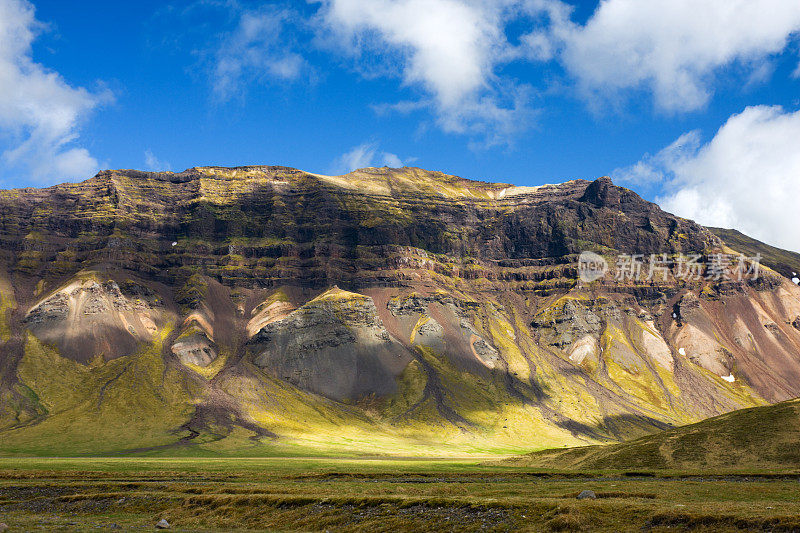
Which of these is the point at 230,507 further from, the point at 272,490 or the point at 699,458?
the point at 699,458

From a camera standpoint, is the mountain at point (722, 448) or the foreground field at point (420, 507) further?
the mountain at point (722, 448)

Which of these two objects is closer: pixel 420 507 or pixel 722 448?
pixel 420 507

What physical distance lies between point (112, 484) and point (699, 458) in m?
94.4

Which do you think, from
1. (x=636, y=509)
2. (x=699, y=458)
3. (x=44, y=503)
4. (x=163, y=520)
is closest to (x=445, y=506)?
(x=636, y=509)

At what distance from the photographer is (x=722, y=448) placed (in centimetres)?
9525

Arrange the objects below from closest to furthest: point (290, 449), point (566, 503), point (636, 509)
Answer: point (636, 509) → point (566, 503) → point (290, 449)

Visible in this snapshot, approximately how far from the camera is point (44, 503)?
Answer: 2559 inches

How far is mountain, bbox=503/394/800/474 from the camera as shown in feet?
292

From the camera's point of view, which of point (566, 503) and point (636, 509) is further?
point (566, 503)

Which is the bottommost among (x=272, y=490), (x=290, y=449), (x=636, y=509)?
(x=290, y=449)

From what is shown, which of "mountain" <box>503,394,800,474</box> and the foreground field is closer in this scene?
the foreground field

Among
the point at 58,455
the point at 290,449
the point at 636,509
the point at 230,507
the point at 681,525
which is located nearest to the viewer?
the point at 681,525

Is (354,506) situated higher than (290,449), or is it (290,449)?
(354,506)

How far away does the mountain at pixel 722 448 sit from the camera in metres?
88.9
